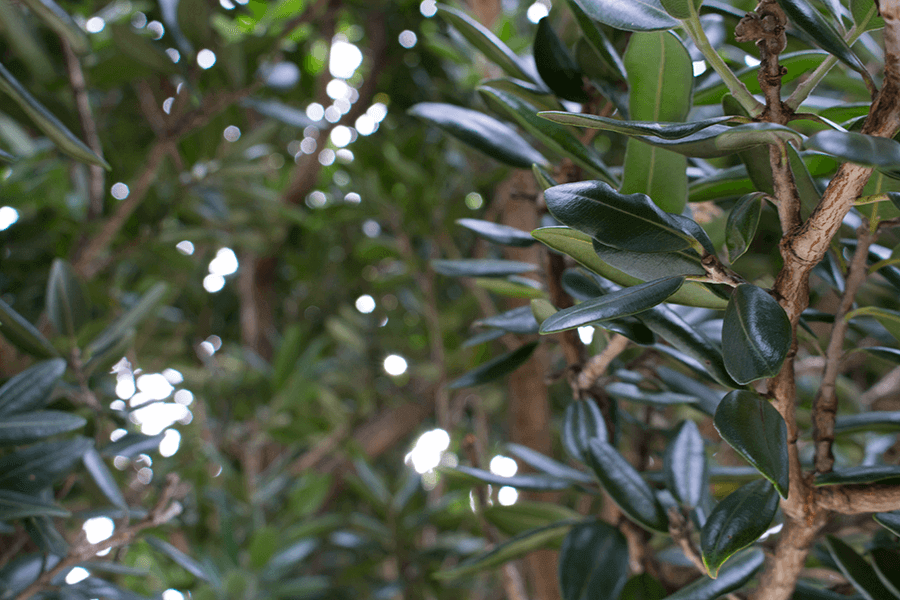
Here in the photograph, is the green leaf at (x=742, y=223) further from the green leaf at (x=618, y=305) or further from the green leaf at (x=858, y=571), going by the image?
the green leaf at (x=858, y=571)

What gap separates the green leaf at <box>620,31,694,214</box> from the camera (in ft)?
0.98

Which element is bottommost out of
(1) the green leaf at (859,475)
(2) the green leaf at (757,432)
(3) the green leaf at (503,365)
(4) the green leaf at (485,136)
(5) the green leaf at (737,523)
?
(3) the green leaf at (503,365)

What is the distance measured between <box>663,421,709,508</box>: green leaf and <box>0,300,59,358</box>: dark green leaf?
0.42 metres

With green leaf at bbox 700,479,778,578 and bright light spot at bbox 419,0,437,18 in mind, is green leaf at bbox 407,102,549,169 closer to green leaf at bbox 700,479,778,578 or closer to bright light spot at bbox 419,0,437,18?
green leaf at bbox 700,479,778,578

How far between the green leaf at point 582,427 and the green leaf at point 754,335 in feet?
0.50

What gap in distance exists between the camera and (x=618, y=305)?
0.79ft

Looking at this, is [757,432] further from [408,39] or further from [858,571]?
[408,39]

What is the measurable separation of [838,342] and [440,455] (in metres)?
0.71

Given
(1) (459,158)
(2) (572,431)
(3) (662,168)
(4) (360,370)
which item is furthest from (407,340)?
(3) (662,168)

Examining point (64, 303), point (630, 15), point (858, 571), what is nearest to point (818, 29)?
point (630, 15)

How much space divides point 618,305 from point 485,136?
198 mm

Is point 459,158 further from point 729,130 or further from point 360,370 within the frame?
point 729,130

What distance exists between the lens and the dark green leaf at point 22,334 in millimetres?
397

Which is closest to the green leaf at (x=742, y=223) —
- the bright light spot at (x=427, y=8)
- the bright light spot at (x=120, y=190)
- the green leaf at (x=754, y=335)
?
the green leaf at (x=754, y=335)
